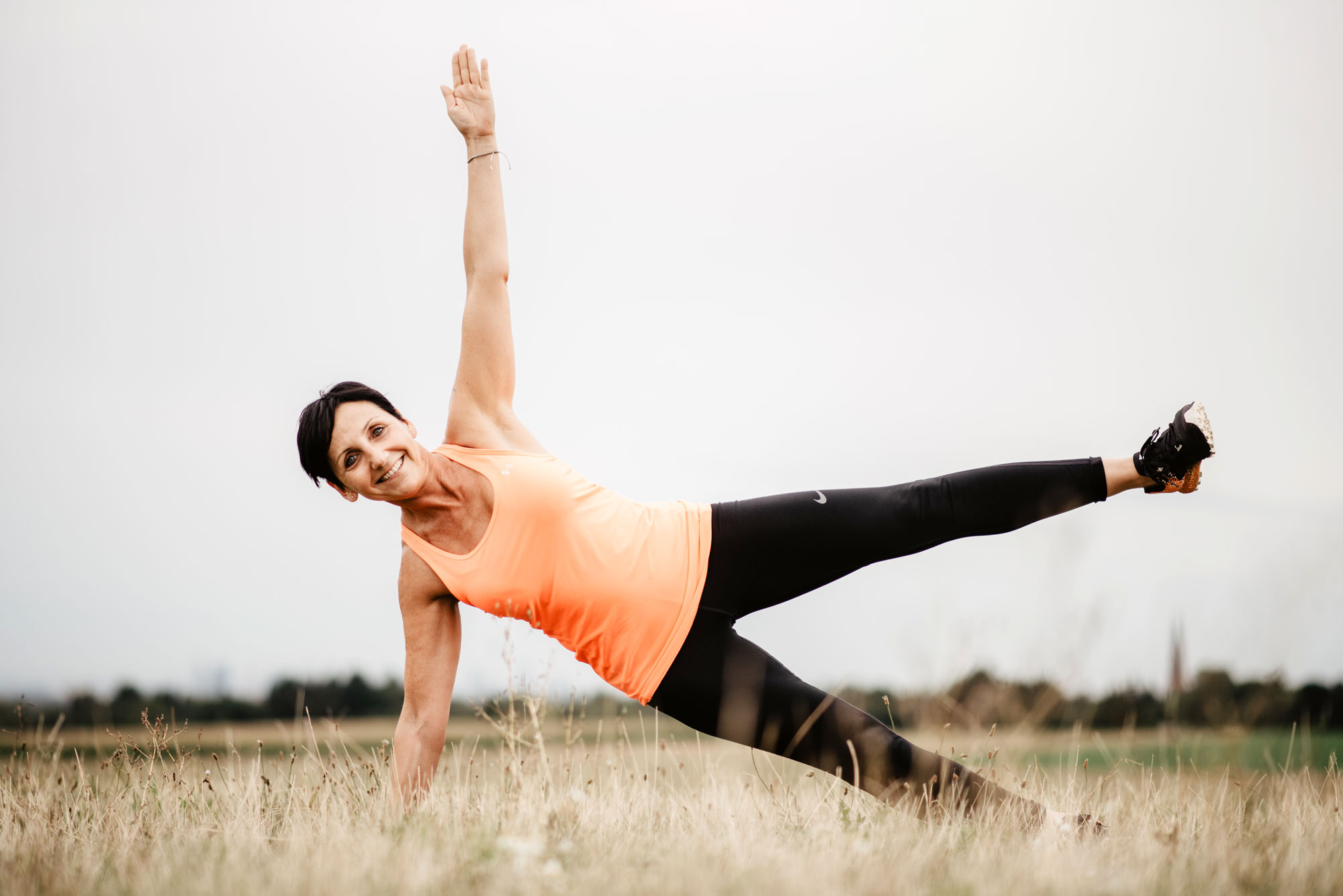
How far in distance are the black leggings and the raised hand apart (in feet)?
5.89

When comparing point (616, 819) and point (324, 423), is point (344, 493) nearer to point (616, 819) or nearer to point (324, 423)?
point (324, 423)

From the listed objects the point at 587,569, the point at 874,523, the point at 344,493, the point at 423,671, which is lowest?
the point at 423,671

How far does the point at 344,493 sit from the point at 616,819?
160cm

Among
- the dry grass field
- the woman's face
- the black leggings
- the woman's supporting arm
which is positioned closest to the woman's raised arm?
the woman's face

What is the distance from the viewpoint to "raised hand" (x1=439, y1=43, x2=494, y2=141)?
11.0 feet

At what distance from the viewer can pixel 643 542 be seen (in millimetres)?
2982

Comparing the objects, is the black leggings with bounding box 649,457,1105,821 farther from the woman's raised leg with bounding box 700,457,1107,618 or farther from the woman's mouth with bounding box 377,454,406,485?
the woman's mouth with bounding box 377,454,406,485

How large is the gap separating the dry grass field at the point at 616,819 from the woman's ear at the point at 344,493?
3.31 feet

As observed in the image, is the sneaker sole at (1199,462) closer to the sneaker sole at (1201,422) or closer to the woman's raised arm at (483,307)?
the sneaker sole at (1201,422)

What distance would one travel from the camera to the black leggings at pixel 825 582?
9.42 ft

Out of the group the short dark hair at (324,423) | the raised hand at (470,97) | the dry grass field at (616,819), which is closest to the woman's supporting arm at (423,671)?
the dry grass field at (616,819)

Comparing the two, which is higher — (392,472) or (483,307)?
(483,307)

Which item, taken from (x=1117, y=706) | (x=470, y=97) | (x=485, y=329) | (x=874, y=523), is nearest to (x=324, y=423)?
(x=485, y=329)

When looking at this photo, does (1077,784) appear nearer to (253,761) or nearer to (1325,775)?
(1325,775)
